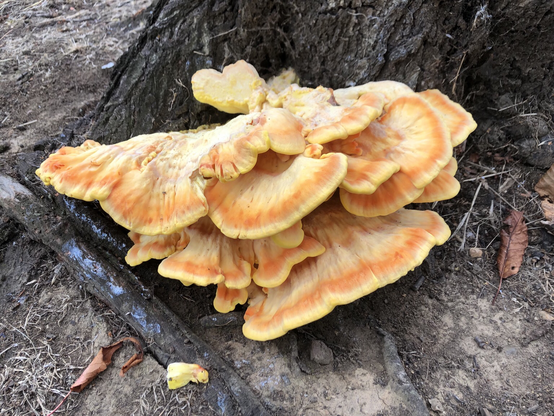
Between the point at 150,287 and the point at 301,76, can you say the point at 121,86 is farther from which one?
the point at 150,287

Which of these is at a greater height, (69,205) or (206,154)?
(206,154)

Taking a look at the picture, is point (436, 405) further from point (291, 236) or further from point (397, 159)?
point (397, 159)

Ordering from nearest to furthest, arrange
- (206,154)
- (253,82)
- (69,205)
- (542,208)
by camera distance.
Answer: (206,154) < (253,82) < (69,205) < (542,208)

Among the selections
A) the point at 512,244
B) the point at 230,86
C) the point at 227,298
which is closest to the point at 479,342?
the point at 512,244

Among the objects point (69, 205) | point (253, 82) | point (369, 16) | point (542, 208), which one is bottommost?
point (542, 208)

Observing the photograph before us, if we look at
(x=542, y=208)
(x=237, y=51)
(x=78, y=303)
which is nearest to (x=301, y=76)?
(x=237, y=51)

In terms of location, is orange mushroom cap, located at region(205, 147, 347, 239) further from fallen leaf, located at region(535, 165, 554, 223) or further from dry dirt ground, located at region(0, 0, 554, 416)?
fallen leaf, located at region(535, 165, 554, 223)
